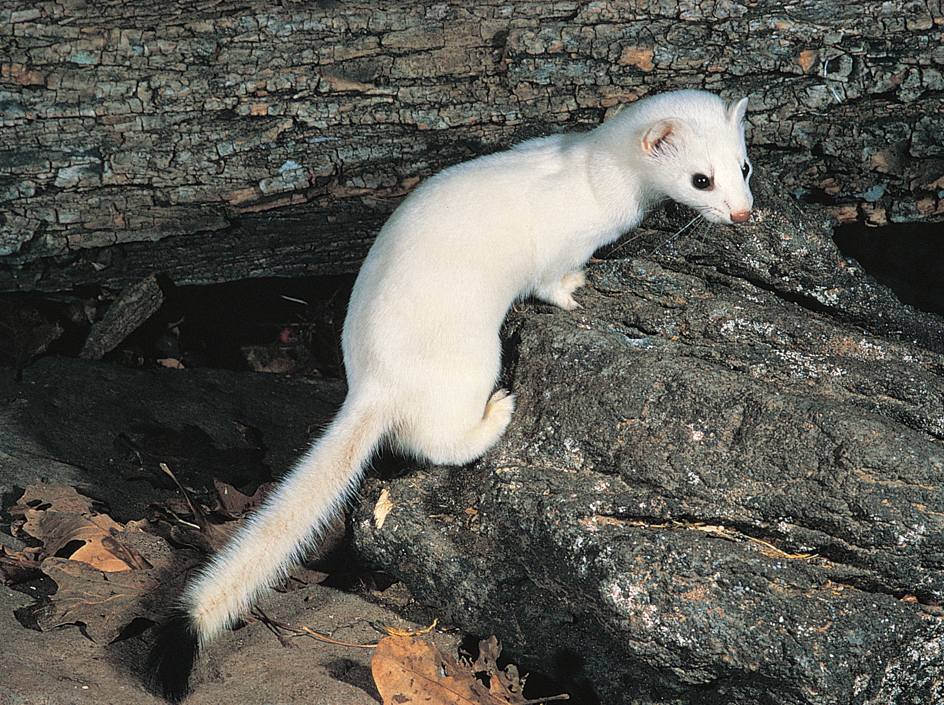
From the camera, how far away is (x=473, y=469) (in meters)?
2.89

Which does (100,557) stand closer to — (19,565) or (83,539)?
(83,539)

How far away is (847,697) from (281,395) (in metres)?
2.80

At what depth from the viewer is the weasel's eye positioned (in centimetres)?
295

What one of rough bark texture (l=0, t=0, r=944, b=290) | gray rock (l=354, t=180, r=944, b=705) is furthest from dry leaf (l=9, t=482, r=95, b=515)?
rough bark texture (l=0, t=0, r=944, b=290)

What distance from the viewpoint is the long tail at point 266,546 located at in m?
2.36

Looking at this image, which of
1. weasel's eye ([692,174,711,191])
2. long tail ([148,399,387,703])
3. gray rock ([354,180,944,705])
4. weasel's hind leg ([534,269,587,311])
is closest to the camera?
gray rock ([354,180,944,705])

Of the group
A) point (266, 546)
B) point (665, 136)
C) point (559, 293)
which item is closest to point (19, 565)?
point (266, 546)

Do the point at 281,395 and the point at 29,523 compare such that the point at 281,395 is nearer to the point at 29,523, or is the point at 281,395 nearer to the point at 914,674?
the point at 29,523

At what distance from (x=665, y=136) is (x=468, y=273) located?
93 centimetres

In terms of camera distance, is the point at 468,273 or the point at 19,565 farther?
the point at 468,273

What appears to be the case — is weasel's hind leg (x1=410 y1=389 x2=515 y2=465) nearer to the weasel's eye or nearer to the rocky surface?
the rocky surface

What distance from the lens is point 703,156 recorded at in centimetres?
291

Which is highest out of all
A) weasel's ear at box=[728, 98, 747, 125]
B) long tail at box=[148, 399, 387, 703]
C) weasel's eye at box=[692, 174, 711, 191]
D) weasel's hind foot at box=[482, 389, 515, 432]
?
weasel's ear at box=[728, 98, 747, 125]

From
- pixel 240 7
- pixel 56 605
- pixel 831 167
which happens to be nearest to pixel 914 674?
pixel 831 167
